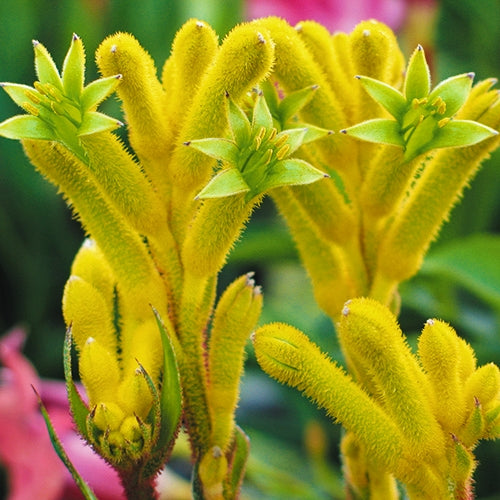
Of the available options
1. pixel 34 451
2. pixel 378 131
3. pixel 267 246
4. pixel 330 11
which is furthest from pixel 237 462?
pixel 330 11

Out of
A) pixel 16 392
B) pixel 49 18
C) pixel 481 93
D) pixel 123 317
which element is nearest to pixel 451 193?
pixel 481 93

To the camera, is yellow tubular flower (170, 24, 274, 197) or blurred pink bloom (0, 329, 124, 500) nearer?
yellow tubular flower (170, 24, 274, 197)

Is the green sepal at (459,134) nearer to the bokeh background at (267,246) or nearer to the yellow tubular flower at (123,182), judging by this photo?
the yellow tubular flower at (123,182)

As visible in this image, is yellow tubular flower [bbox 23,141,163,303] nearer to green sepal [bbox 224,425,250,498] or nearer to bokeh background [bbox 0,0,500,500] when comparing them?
green sepal [bbox 224,425,250,498]

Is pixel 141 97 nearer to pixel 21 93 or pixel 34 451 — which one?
pixel 21 93

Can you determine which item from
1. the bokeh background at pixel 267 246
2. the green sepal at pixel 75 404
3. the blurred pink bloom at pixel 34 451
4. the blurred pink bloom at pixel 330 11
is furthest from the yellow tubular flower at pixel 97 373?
the blurred pink bloom at pixel 330 11

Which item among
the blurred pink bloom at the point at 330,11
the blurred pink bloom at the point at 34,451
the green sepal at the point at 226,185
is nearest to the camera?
the green sepal at the point at 226,185

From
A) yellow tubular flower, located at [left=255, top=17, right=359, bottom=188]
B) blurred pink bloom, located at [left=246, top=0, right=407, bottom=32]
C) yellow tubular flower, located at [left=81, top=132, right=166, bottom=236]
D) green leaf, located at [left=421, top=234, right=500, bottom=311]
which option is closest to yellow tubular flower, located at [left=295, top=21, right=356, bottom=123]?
yellow tubular flower, located at [left=255, top=17, right=359, bottom=188]
